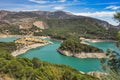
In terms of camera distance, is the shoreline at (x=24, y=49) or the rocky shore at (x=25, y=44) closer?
the shoreline at (x=24, y=49)

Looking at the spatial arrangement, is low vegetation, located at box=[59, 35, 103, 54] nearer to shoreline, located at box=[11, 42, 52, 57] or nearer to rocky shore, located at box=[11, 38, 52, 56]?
shoreline, located at box=[11, 42, 52, 57]

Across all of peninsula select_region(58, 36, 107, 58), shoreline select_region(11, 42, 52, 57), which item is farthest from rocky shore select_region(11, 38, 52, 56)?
peninsula select_region(58, 36, 107, 58)

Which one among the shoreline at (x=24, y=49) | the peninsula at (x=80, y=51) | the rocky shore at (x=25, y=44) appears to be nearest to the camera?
the peninsula at (x=80, y=51)

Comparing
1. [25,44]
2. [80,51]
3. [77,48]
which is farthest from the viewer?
[25,44]

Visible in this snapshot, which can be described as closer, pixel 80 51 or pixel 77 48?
pixel 80 51

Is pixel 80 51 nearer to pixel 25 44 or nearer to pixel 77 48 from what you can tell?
pixel 77 48

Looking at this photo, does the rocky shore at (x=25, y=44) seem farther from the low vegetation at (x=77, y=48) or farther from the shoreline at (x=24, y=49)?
the low vegetation at (x=77, y=48)

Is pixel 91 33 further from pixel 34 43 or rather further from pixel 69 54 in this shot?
pixel 69 54

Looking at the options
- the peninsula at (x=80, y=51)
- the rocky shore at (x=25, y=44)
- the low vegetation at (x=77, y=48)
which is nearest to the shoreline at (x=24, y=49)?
the rocky shore at (x=25, y=44)

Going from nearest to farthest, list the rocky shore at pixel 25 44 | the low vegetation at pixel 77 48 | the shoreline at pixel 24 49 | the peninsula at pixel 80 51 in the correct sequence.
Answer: the peninsula at pixel 80 51 → the low vegetation at pixel 77 48 → the shoreline at pixel 24 49 → the rocky shore at pixel 25 44

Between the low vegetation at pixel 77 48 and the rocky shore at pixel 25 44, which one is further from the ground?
the low vegetation at pixel 77 48

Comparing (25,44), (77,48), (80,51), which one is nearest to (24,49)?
(25,44)
